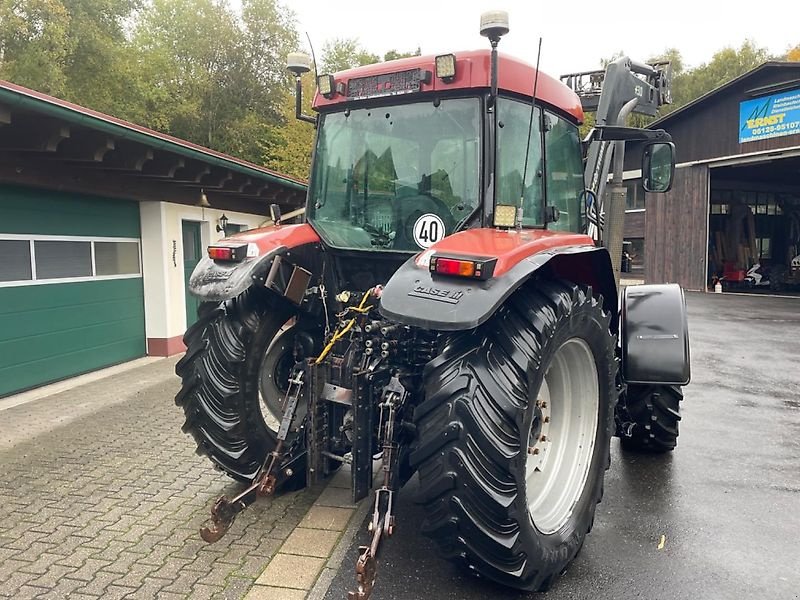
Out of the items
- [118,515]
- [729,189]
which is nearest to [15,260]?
[118,515]

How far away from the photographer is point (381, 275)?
3.65m

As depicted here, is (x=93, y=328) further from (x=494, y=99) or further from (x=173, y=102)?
(x=173, y=102)

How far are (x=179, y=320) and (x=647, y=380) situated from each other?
726cm

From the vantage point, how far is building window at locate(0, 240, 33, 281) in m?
6.59

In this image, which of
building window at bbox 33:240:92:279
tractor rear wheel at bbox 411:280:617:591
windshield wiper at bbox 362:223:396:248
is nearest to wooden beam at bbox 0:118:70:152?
building window at bbox 33:240:92:279

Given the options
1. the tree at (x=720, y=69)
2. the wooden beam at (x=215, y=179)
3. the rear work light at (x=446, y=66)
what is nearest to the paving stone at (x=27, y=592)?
the rear work light at (x=446, y=66)

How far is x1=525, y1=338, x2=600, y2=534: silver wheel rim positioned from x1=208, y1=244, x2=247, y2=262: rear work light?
1.68 metres

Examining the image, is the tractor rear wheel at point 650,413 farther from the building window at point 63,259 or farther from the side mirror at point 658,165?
the building window at point 63,259

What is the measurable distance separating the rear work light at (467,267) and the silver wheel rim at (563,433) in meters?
0.85

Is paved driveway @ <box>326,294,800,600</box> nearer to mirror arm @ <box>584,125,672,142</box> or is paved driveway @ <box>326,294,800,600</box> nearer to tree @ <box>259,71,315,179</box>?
mirror arm @ <box>584,125,672,142</box>

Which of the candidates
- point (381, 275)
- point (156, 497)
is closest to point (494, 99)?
point (381, 275)

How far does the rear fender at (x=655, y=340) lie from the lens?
3.87m

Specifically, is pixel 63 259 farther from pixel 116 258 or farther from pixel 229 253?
pixel 229 253

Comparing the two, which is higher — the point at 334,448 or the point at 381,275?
the point at 381,275
